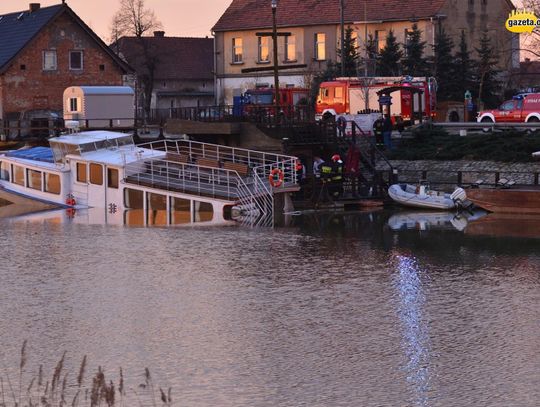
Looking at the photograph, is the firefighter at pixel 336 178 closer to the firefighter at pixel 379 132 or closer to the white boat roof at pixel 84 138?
the firefighter at pixel 379 132

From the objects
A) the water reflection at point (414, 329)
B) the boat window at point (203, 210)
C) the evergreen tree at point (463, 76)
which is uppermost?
the evergreen tree at point (463, 76)

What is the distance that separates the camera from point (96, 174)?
141ft

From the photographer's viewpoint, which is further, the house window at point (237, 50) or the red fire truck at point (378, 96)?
the house window at point (237, 50)

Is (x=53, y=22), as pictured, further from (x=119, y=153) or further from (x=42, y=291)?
(x=42, y=291)

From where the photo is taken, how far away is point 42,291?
2656 cm

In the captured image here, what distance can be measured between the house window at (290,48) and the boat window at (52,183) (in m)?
40.9

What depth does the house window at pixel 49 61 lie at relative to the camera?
7294 centimetres

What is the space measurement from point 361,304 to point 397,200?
18657 millimetres

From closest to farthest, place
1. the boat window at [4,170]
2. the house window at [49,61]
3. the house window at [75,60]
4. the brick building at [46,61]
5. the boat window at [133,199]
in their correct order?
the boat window at [133,199]
the boat window at [4,170]
the brick building at [46,61]
the house window at [49,61]
the house window at [75,60]

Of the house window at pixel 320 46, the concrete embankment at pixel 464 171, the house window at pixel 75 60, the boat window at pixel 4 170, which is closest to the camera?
the concrete embankment at pixel 464 171

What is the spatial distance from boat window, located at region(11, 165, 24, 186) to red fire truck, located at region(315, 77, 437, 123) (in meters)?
17.1

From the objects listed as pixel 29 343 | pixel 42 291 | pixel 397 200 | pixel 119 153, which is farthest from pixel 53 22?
pixel 29 343

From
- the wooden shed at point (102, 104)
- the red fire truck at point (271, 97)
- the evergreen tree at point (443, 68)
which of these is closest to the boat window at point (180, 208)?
the red fire truck at point (271, 97)

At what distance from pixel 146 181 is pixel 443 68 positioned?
3632cm
